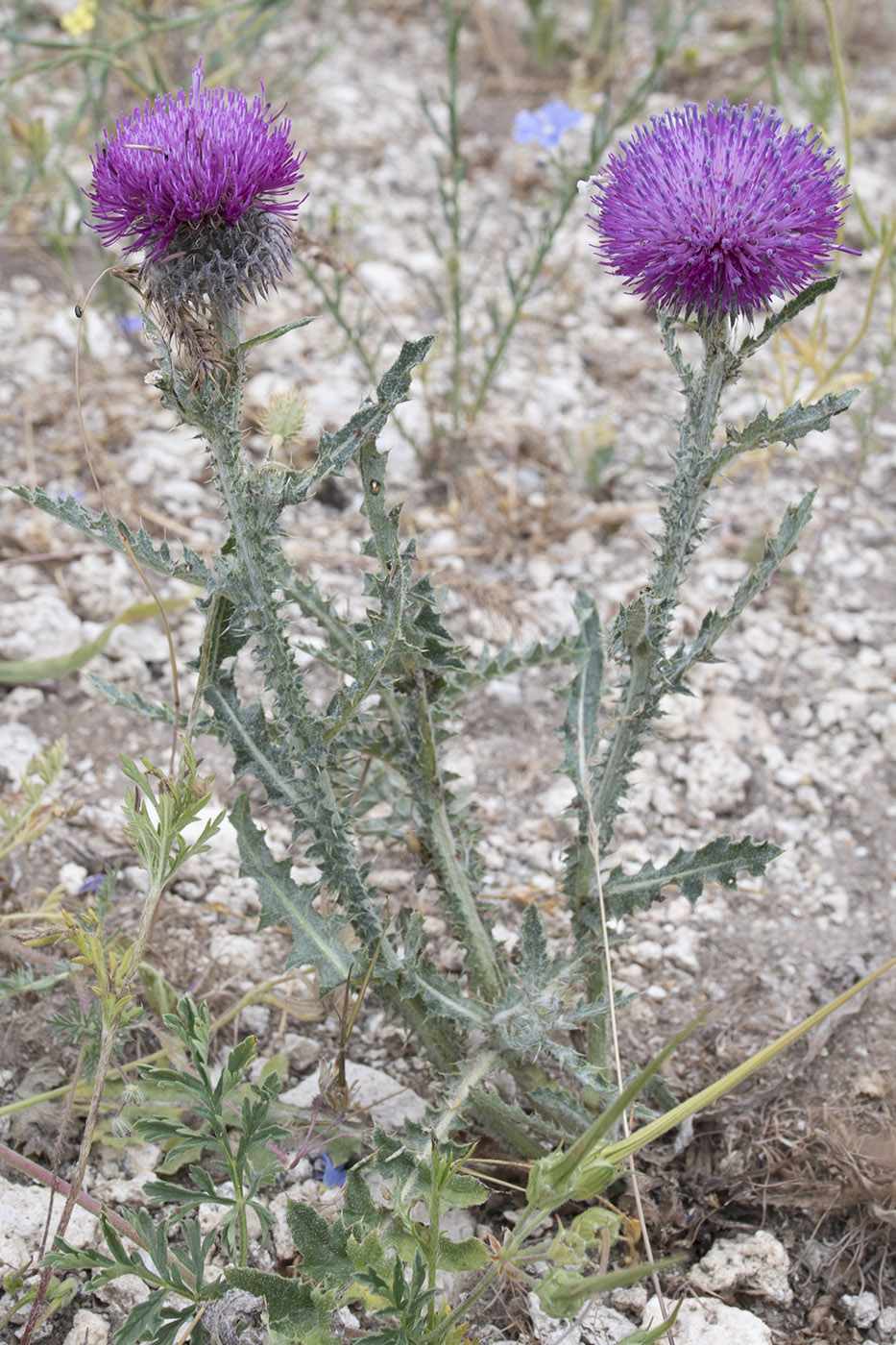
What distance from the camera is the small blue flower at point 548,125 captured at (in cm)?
379

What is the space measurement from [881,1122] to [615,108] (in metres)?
4.18

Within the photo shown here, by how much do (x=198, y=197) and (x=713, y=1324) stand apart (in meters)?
1.82

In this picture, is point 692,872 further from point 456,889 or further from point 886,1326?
point 886,1326

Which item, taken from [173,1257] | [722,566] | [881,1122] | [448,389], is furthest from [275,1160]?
[448,389]

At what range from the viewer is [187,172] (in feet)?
4.79

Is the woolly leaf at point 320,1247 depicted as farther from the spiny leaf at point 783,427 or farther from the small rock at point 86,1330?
the spiny leaf at point 783,427

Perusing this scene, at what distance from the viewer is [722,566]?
335 cm

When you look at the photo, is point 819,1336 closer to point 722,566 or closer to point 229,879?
point 229,879

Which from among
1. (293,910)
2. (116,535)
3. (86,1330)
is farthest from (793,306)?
(86,1330)

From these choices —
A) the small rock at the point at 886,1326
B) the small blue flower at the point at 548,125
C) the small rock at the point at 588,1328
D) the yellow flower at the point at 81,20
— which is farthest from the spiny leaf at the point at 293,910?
the yellow flower at the point at 81,20

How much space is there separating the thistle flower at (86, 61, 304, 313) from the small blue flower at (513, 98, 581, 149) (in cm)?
252

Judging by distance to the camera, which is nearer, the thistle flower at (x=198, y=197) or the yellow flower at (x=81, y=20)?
the thistle flower at (x=198, y=197)

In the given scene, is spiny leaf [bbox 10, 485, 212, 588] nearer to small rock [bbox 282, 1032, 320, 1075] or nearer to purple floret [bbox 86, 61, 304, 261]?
purple floret [bbox 86, 61, 304, 261]

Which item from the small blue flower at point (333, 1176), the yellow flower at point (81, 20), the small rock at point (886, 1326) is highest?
the yellow flower at point (81, 20)
